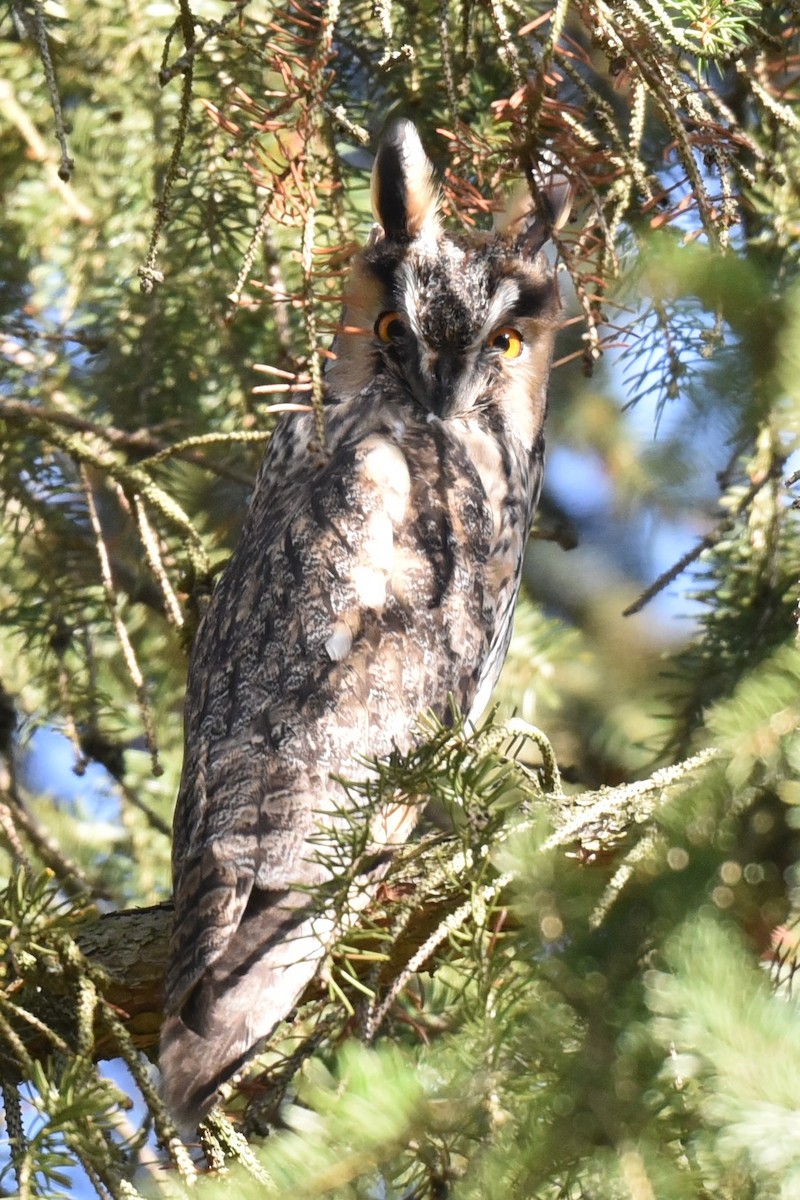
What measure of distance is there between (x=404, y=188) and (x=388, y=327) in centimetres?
25

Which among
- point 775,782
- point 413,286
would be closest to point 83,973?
point 775,782

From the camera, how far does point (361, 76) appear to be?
2.44m

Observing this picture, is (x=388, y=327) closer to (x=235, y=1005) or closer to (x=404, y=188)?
(x=404, y=188)

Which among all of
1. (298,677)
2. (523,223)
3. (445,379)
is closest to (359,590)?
(298,677)

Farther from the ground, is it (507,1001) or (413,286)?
(413,286)

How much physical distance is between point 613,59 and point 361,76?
1.27 m

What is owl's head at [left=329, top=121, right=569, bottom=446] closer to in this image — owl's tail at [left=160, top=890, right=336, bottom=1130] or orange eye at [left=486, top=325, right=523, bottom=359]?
orange eye at [left=486, top=325, right=523, bottom=359]

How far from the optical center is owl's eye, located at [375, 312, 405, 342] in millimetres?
2201

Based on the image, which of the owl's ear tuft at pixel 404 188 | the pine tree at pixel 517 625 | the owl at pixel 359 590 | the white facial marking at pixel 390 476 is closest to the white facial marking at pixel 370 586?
the owl at pixel 359 590

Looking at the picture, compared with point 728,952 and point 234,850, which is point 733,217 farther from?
point 234,850

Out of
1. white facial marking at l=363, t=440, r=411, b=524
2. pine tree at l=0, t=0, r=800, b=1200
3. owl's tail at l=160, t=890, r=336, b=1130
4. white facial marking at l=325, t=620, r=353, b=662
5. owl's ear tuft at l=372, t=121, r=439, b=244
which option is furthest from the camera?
owl's ear tuft at l=372, t=121, r=439, b=244

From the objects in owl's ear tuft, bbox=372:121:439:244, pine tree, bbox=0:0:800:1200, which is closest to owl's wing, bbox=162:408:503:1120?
pine tree, bbox=0:0:800:1200

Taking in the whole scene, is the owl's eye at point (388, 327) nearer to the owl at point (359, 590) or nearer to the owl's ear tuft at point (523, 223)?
the owl at point (359, 590)

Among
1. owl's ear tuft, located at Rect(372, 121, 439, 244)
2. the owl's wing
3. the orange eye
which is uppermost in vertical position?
owl's ear tuft, located at Rect(372, 121, 439, 244)
